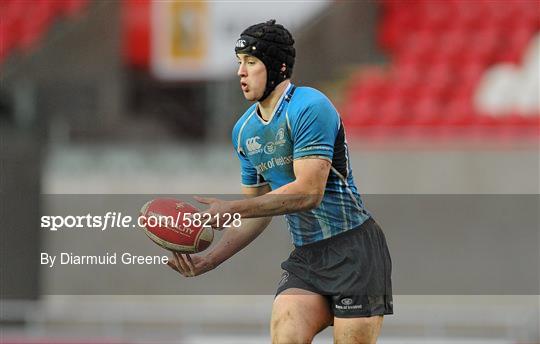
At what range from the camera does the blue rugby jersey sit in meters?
5.74

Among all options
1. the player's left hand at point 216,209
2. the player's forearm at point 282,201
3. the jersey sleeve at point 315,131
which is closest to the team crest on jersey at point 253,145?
the jersey sleeve at point 315,131

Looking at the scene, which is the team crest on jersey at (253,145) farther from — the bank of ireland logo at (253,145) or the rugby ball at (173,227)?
the rugby ball at (173,227)

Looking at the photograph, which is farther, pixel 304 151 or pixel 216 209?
pixel 304 151

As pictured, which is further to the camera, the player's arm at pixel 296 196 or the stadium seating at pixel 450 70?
the stadium seating at pixel 450 70

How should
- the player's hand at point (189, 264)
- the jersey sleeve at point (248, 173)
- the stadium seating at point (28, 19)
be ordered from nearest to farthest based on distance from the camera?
the player's hand at point (189, 264) < the jersey sleeve at point (248, 173) < the stadium seating at point (28, 19)

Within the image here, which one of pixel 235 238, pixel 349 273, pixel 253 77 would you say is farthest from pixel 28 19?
pixel 349 273

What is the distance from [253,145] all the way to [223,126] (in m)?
7.80

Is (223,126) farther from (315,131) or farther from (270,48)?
(315,131)

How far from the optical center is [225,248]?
20.5ft

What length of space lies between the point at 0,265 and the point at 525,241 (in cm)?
479

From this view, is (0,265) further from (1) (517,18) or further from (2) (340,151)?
(1) (517,18)

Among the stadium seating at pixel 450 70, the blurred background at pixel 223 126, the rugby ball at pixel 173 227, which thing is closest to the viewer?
the rugby ball at pixel 173 227

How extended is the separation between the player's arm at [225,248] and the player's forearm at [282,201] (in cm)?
60

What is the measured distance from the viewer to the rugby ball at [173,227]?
229 inches
